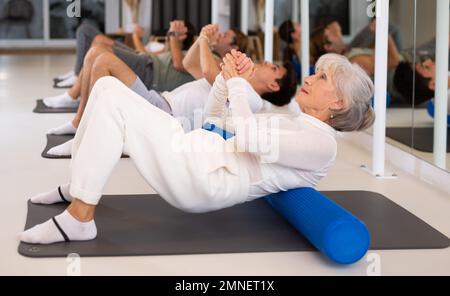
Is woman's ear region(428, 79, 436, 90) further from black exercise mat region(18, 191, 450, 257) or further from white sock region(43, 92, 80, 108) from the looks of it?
white sock region(43, 92, 80, 108)

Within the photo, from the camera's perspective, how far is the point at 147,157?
2654mm

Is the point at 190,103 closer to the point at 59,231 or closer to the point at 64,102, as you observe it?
the point at 59,231

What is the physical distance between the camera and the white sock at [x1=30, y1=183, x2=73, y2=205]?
315 cm

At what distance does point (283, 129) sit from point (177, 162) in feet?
1.23

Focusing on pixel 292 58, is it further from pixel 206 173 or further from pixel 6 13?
pixel 6 13

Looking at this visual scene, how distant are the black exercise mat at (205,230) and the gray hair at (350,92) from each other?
39 cm

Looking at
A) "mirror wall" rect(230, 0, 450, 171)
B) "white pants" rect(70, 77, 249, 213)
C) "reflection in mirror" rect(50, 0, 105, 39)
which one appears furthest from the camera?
"reflection in mirror" rect(50, 0, 105, 39)

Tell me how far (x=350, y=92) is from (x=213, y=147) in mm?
489

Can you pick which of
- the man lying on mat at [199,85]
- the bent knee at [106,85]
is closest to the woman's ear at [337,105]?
the bent knee at [106,85]

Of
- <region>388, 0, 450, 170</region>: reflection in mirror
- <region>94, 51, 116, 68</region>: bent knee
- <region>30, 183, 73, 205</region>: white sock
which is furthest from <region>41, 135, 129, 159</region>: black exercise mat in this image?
<region>388, 0, 450, 170</region>: reflection in mirror

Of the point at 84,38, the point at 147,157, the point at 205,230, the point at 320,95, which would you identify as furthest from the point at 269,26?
the point at 147,157

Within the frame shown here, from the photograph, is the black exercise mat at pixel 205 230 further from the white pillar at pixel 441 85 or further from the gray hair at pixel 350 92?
the white pillar at pixel 441 85

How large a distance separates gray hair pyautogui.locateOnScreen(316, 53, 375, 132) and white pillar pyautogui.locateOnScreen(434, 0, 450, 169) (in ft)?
3.35

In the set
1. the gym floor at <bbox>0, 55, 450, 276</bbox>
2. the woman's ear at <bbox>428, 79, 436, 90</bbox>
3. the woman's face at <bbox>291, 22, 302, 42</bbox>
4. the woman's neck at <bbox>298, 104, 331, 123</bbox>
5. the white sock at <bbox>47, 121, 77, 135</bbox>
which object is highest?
the woman's face at <bbox>291, 22, 302, 42</bbox>
